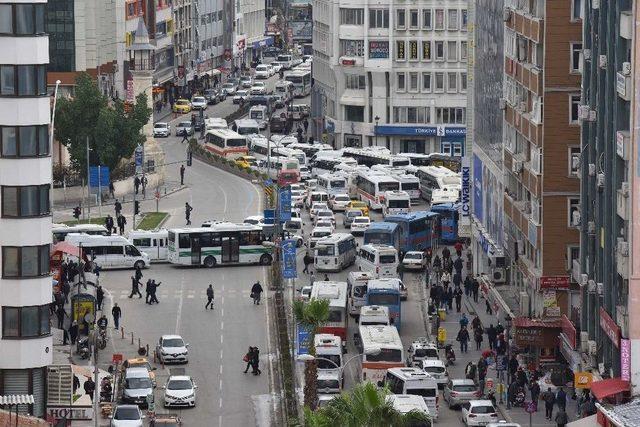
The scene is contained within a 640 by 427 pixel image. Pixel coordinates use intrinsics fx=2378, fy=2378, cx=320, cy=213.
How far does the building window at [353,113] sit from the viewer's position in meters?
198

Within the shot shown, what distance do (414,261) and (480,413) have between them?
131ft

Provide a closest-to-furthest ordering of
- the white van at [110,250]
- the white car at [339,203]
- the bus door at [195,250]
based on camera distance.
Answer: the white van at [110,250] < the bus door at [195,250] < the white car at [339,203]

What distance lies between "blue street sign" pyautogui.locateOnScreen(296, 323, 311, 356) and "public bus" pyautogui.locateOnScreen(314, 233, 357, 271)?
2949 centimetres

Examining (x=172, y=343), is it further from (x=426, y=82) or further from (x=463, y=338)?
(x=426, y=82)

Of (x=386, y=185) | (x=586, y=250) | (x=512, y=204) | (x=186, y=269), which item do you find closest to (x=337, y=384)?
(x=586, y=250)

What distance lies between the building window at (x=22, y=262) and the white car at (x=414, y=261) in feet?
144

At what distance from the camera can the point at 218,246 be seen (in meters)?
135

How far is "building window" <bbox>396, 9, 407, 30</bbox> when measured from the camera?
629 feet

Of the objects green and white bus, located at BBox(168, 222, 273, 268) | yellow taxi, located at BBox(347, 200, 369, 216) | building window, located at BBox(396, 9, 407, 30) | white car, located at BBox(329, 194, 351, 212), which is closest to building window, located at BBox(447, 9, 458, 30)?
building window, located at BBox(396, 9, 407, 30)

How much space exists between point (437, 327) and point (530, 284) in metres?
5.45

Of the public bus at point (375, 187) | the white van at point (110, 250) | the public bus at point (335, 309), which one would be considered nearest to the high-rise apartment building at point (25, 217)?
the public bus at point (335, 309)

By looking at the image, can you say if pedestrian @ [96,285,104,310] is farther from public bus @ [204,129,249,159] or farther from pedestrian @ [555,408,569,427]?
public bus @ [204,129,249,159]

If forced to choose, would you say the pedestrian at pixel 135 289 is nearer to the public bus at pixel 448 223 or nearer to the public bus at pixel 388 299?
the public bus at pixel 388 299

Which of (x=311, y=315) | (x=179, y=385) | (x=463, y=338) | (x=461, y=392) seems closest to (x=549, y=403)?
(x=461, y=392)
